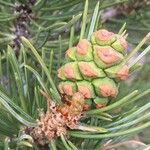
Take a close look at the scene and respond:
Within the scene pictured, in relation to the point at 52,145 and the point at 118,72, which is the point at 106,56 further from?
the point at 52,145

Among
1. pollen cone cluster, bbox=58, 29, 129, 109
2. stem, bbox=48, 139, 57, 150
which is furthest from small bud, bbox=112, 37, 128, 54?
stem, bbox=48, 139, 57, 150

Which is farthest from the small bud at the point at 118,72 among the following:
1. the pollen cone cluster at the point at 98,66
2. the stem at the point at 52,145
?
the stem at the point at 52,145

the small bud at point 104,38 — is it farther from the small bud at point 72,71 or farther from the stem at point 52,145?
the stem at point 52,145

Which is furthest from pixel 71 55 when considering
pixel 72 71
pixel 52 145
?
pixel 52 145

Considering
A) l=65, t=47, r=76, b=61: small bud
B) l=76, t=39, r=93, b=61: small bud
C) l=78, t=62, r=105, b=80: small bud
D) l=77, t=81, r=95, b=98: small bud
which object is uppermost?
l=65, t=47, r=76, b=61: small bud

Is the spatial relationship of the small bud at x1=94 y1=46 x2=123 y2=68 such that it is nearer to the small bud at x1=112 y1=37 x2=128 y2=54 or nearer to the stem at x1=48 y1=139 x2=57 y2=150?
the small bud at x1=112 y1=37 x2=128 y2=54

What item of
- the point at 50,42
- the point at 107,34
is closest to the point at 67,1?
the point at 50,42

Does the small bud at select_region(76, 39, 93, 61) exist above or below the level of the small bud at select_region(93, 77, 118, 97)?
above
